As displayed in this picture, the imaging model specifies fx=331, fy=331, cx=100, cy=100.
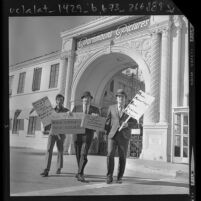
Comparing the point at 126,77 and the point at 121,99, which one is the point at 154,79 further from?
the point at 121,99

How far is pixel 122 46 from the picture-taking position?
135 inches

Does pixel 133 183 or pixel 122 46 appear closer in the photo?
pixel 133 183

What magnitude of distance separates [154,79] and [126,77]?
0.29m

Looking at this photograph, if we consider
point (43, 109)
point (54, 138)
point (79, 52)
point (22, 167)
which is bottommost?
point (22, 167)

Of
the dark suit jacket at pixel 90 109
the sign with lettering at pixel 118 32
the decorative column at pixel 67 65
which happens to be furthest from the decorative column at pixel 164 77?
the decorative column at pixel 67 65

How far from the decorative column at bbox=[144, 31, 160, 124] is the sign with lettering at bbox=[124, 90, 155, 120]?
0.17ft

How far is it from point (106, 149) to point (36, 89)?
0.92 metres

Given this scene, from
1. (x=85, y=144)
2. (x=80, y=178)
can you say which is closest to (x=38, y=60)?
(x=85, y=144)

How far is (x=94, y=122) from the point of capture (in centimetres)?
323

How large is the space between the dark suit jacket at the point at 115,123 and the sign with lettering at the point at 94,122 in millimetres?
49

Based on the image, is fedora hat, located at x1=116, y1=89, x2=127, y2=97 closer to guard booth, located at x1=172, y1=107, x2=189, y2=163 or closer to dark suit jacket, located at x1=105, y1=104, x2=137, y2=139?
dark suit jacket, located at x1=105, y1=104, x2=137, y2=139

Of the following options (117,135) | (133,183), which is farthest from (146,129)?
(133,183)

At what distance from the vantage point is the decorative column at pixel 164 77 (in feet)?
10.7

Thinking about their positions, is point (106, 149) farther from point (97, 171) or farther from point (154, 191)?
point (154, 191)
